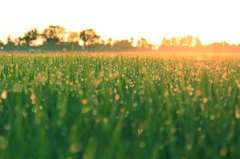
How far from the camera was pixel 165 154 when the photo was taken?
1.05 metres

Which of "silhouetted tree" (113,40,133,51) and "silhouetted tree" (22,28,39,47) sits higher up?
"silhouetted tree" (22,28,39,47)

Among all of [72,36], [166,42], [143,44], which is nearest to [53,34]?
[72,36]

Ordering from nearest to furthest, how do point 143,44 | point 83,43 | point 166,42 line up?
point 83,43, point 143,44, point 166,42

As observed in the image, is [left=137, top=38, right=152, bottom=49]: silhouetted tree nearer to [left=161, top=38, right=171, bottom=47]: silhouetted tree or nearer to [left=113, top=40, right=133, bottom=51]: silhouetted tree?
[left=113, top=40, right=133, bottom=51]: silhouetted tree

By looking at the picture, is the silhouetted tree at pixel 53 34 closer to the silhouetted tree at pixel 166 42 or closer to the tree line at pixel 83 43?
the tree line at pixel 83 43

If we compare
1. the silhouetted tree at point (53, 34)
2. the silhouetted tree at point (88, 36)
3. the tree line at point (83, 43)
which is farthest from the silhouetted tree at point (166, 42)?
the silhouetted tree at point (53, 34)

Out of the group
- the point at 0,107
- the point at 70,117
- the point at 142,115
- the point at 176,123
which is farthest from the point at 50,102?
the point at 176,123

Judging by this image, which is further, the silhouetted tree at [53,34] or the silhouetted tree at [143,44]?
the silhouetted tree at [143,44]

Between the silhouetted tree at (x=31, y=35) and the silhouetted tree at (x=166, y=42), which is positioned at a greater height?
the silhouetted tree at (x=31, y=35)

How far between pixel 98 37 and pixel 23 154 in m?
83.8

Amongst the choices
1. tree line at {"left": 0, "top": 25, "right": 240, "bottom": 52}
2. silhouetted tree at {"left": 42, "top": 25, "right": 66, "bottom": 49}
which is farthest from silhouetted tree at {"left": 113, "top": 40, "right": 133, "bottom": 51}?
silhouetted tree at {"left": 42, "top": 25, "right": 66, "bottom": 49}

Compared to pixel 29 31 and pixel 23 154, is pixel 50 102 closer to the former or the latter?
pixel 23 154

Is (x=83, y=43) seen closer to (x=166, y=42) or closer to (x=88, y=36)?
(x=88, y=36)

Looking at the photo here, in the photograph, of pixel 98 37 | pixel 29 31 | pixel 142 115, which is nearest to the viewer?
pixel 142 115
